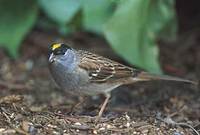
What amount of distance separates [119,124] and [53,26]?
3.15m

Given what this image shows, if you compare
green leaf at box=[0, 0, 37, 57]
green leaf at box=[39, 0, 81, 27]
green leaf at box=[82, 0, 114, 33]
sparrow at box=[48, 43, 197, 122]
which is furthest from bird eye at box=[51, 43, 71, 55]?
green leaf at box=[0, 0, 37, 57]

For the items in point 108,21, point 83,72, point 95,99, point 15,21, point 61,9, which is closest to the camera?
point 83,72

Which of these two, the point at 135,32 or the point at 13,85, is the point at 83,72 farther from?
the point at 13,85

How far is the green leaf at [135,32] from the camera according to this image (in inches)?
245

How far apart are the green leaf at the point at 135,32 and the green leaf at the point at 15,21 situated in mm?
1212

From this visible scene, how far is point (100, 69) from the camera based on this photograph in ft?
17.6

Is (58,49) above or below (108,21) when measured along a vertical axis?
below

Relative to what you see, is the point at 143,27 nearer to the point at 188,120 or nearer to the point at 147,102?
the point at 147,102

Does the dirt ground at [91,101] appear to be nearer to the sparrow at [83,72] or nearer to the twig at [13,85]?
the twig at [13,85]

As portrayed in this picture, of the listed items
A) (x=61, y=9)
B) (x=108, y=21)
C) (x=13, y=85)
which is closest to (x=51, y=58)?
(x=108, y=21)

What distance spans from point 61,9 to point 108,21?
83 centimetres

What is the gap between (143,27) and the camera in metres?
6.49

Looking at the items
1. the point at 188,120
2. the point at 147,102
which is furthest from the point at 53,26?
the point at 188,120

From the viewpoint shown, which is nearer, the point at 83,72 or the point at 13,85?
the point at 83,72
